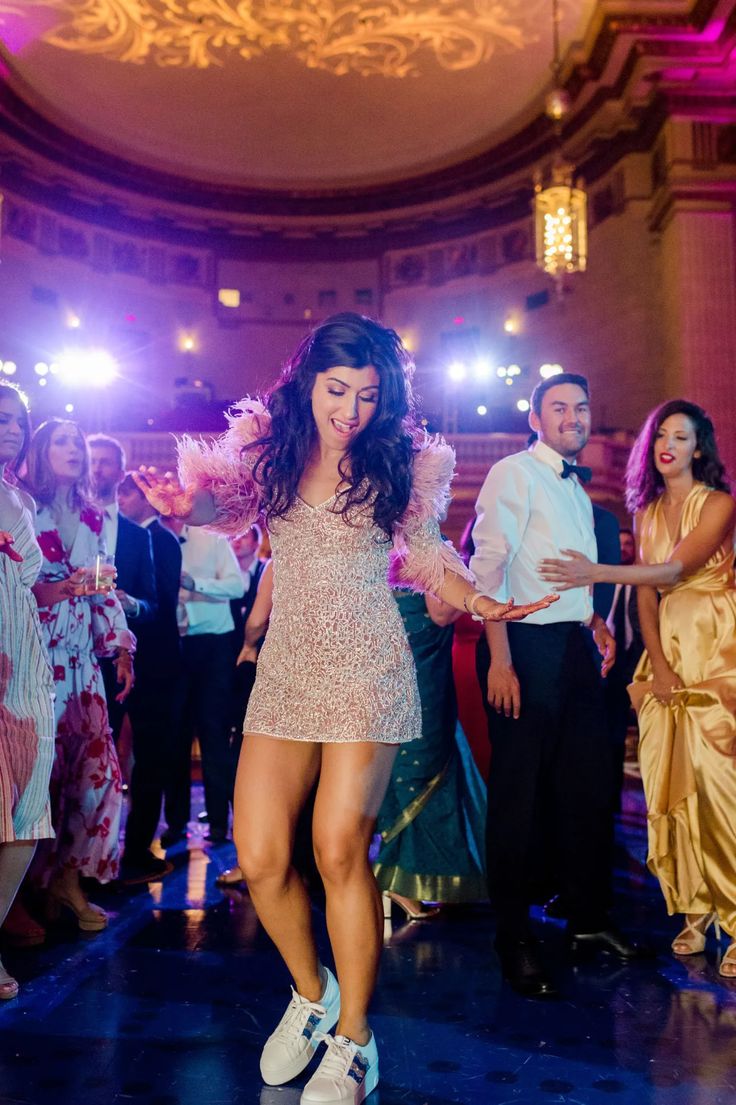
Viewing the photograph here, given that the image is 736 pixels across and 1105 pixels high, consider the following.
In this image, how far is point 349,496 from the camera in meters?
2.17

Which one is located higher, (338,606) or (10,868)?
(338,606)

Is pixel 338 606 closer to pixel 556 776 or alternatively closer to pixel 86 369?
pixel 556 776

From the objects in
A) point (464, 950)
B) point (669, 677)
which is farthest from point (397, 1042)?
point (669, 677)

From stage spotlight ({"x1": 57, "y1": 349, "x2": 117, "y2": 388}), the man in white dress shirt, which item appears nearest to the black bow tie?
the man in white dress shirt

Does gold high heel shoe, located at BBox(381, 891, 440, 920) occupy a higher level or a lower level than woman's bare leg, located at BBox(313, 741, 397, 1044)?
lower

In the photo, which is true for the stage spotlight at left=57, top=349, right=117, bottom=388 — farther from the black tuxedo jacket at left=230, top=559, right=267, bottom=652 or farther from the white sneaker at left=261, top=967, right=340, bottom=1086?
the white sneaker at left=261, top=967, right=340, bottom=1086

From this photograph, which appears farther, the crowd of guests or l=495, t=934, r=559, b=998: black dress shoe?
the crowd of guests

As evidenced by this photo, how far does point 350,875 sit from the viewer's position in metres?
2.01

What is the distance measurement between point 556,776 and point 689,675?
1.89 feet

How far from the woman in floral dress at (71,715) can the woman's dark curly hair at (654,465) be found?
1.97 m

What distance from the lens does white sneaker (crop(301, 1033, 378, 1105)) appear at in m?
1.91

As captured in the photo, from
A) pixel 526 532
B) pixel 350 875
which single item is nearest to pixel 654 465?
pixel 526 532

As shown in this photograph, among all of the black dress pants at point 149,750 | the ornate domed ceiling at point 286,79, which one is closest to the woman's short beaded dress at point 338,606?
the black dress pants at point 149,750

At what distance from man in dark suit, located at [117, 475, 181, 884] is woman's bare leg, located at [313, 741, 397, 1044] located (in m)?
2.13
